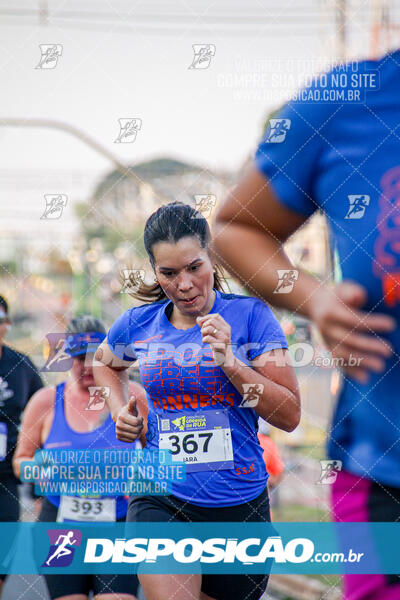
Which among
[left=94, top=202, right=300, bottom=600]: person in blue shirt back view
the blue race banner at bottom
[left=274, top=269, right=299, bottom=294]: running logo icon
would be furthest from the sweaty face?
[left=274, top=269, right=299, bottom=294]: running logo icon

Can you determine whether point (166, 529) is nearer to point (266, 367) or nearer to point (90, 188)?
point (266, 367)

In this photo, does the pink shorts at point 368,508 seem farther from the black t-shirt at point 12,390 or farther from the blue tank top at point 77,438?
the black t-shirt at point 12,390

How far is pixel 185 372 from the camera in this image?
2471mm

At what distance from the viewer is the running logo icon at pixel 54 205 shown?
3439mm

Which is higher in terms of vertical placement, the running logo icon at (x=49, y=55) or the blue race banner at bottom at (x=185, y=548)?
the running logo icon at (x=49, y=55)

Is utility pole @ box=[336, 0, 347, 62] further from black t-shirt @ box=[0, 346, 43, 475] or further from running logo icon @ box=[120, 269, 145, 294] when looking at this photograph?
black t-shirt @ box=[0, 346, 43, 475]

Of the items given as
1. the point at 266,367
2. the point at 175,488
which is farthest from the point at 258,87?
the point at 175,488

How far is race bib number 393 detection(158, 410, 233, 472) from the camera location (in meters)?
2.53

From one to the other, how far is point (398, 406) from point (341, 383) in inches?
5.4

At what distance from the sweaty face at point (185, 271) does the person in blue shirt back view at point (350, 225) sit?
0.85 metres

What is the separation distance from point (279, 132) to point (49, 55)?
2.10 m

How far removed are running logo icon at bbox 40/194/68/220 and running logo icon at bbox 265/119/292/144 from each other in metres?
1.92

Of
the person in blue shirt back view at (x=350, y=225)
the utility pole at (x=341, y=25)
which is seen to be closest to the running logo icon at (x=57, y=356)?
the utility pole at (x=341, y=25)

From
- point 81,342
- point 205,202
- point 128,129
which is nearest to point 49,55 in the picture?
point 128,129
